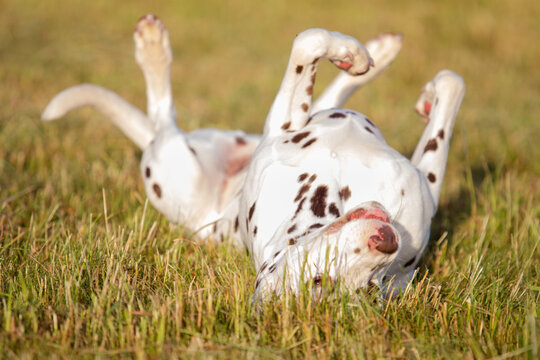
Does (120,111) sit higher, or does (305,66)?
(305,66)

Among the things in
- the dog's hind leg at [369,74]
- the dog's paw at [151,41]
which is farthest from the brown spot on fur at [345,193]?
the dog's paw at [151,41]

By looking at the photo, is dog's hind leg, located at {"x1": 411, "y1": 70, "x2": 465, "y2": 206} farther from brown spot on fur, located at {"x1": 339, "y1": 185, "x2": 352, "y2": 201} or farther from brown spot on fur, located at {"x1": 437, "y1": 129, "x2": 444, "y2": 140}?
brown spot on fur, located at {"x1": 339, "y1": 185, "x2": 352, "y2": 201}

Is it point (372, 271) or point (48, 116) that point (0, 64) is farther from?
point (372, 271)

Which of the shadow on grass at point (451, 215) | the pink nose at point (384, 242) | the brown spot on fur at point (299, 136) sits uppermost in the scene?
the brown spot on fur at point (299, 136)

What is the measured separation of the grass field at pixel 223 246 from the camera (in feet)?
6.97

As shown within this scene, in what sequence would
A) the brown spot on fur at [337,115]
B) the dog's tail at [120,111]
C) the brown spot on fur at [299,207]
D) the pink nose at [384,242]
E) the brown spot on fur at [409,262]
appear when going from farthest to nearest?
the dog's tail at [120,111] < the brown spot on fur at [337,115] < the brown spot on fur at [409,262] < the brown spot on fur at [299,207] < the pink nose at [384,242]

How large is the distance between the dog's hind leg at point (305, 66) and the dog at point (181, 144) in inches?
28.0

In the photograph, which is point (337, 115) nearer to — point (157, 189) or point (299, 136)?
point (299, 136)

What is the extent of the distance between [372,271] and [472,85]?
7240 mm

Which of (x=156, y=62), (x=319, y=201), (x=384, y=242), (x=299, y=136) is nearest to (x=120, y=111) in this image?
(x=156, y=62)

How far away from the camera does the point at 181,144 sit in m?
3.90

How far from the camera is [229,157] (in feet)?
13.1

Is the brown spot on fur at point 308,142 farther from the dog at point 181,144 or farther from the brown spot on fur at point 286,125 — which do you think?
the dog at point 181,144

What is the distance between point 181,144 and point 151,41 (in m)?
0.83
